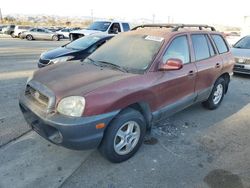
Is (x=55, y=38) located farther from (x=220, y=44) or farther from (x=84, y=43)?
(x=220, y=44)

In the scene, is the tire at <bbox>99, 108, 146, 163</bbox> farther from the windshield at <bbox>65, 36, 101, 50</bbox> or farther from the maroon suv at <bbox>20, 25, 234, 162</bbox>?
the windshield at <bbox>65, 36, 101, 50</bbox>

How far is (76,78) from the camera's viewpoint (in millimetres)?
3209

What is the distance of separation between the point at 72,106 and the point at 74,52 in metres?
4.80

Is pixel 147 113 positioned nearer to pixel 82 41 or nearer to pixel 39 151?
pixel 39 151

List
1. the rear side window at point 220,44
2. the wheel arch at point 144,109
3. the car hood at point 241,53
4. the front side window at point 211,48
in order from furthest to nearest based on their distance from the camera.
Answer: the car hood at point 241,53 → the rear side window at point 220,44 → the front side window at point 211,48 → the wheel arch at point 144,109

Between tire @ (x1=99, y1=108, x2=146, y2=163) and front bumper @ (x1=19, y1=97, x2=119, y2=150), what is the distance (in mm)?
121

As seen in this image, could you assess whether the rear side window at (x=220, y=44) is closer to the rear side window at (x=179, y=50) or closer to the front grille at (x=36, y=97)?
the rear side window at (x=179, y=50)

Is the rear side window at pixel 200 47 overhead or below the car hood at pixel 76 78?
overhead

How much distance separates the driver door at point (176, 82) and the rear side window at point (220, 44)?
4.16ft

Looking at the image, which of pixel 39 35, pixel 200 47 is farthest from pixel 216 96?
pixel 39 35

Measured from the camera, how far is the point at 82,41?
8.08m

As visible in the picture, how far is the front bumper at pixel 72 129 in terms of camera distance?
2.71m

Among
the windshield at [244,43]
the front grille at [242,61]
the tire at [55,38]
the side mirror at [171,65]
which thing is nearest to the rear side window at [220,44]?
the side mirror at [171,65]

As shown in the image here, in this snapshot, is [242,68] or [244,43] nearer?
[242,68]
